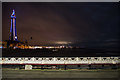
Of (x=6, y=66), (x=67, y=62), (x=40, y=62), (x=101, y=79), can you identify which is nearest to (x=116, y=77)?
(x=101, y=79)

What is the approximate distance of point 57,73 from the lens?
11.9 feet

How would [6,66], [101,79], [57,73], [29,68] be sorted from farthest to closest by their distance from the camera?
[6,66] < [29,68] < [57,73] < [101,79]

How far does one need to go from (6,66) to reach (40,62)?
1.49m

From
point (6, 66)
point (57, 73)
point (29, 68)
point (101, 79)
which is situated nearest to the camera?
point (101, 79)

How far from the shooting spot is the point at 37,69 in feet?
13.0

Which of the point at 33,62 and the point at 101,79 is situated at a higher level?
the point at 33,62

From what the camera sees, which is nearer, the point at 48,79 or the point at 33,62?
the point at 48,79

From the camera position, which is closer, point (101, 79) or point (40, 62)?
point (101, 79)

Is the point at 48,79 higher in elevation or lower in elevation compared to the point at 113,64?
lower

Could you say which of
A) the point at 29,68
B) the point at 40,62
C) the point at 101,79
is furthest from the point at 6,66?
the point at 101,79

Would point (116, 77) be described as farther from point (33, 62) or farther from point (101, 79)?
point (33, 62)

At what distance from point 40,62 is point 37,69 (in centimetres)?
→ 28

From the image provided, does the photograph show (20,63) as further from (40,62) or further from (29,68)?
(40,62)

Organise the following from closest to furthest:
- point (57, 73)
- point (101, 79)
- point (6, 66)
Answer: point (101, 79) < point (57, 73) < point (6, 66)
